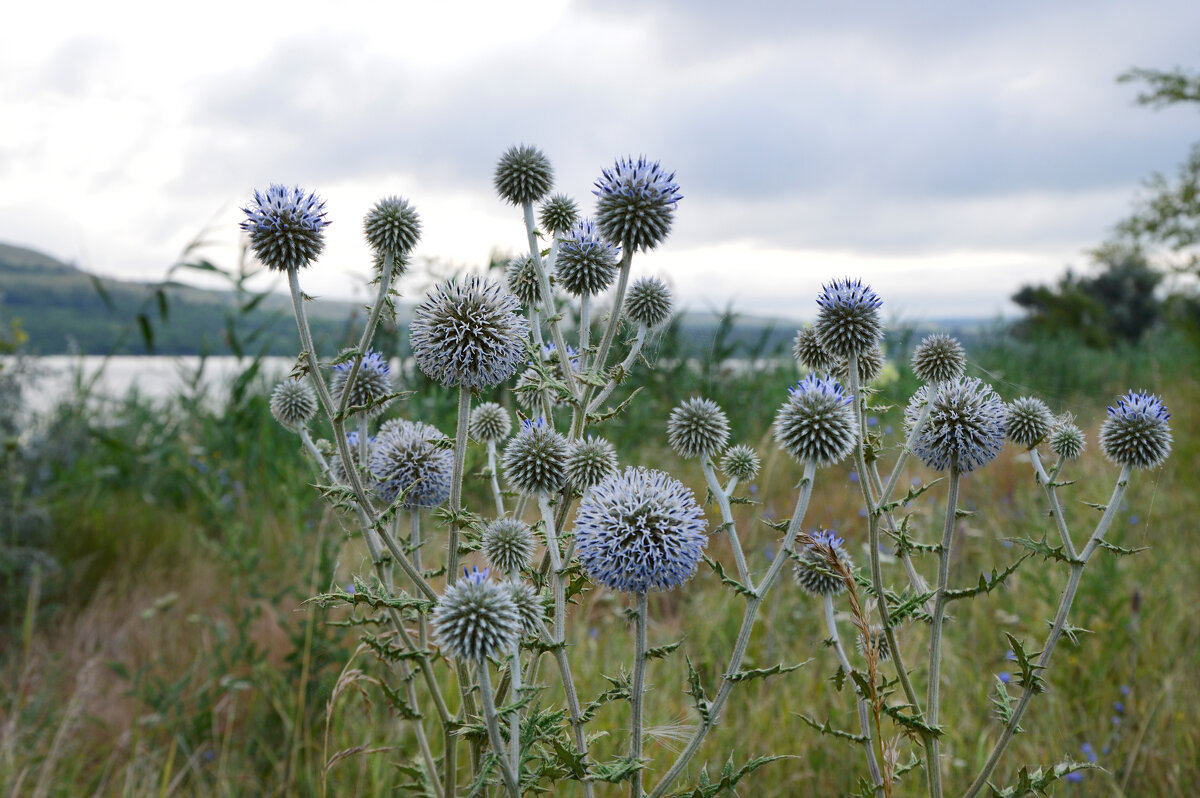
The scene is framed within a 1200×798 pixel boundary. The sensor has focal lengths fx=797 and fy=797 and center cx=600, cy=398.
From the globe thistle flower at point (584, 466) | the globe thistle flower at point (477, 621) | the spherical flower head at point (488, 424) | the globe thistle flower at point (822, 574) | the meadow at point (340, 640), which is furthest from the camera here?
the meadow at point (340, 640)

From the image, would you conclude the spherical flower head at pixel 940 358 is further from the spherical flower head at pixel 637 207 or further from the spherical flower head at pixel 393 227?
the spherical flower head at pixel 393 227

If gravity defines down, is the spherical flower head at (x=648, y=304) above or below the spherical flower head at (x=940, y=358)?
above

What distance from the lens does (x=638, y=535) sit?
1863 millimetres

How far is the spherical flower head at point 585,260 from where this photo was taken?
2490 mm

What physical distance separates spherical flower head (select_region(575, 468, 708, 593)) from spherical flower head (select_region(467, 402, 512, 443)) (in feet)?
2.95

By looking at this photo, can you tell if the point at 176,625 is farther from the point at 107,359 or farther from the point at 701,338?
the point at 701,338

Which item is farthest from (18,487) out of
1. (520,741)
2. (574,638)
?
(520,741)

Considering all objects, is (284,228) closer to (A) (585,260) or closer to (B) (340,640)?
(A) (585,260)

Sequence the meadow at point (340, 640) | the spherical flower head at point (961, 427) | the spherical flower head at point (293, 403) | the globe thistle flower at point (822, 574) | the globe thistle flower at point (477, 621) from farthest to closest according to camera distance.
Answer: the meadow at point (340, 640) < the spherical flower head at point (293, 403) < the globe thistle flower at point (822, 574) < the spherical flower head at point (961, 427) < the globe thistle flower at point (477, 621)

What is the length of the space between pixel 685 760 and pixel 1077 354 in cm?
1799

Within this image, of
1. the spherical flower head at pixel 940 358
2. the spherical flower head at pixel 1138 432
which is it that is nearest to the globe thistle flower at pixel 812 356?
the spherical flower head at pixel 940 358

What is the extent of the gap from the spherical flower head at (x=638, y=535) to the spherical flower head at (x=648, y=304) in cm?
82

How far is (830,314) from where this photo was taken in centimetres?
221

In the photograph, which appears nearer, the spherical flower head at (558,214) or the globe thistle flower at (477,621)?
the globe thistle flower at (477,621)
